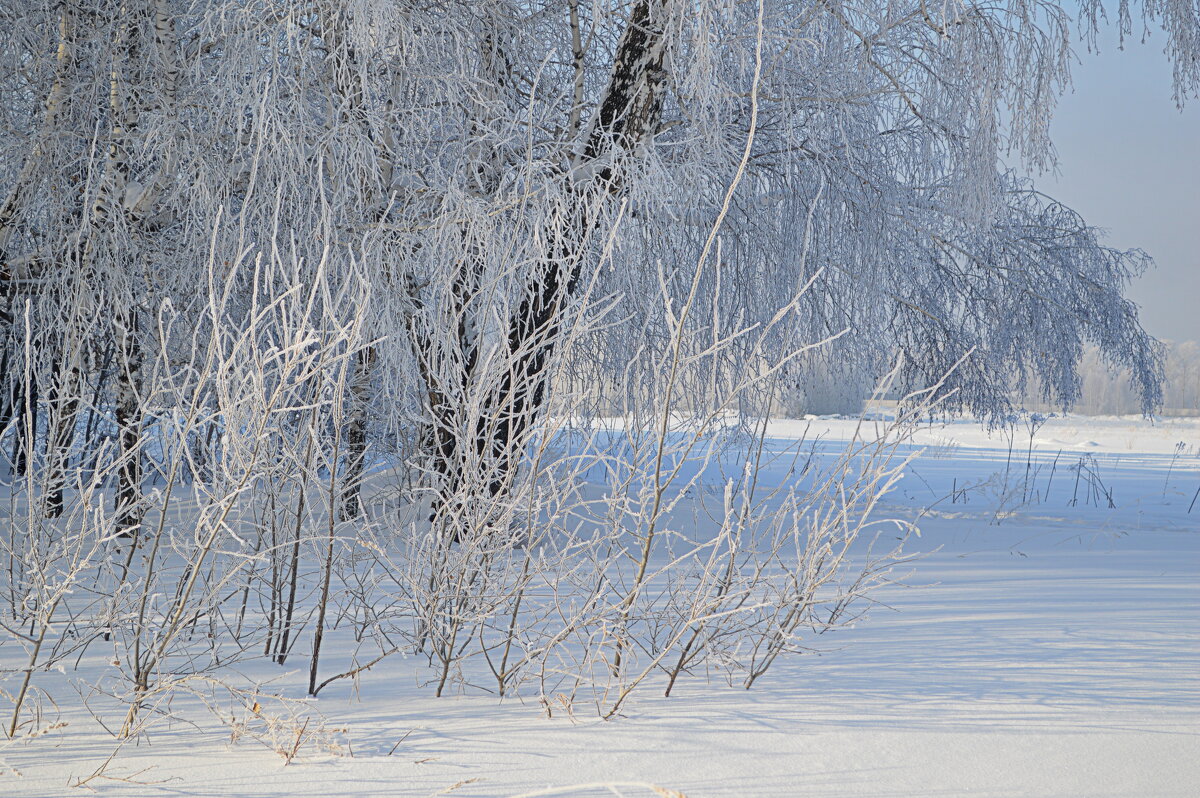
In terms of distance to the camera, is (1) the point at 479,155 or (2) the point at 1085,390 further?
(2) the point at 1085,390

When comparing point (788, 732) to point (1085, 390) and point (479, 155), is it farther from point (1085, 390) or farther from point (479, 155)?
point (1085, 390)

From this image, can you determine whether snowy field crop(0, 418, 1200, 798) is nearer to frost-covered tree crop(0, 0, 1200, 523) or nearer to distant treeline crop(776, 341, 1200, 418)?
frost-covered tree crop(0, 0, 1200, 523)

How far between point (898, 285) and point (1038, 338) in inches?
77.8

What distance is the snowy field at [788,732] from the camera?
81.3 inches

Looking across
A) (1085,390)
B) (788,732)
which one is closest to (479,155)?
(788,732)

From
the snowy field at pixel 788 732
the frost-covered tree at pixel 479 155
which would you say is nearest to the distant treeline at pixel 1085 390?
the frost-covered tree at pixel 479 155

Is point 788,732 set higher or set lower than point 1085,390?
lower

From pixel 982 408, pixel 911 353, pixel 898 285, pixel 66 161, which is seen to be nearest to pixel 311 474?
pixel 66 161

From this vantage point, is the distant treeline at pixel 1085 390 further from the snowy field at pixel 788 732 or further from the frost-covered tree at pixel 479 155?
the snowy field at pixel 788 732

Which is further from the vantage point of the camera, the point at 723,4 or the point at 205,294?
the point at 205,294

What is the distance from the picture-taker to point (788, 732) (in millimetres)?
2391

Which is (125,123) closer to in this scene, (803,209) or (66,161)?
(66,161)

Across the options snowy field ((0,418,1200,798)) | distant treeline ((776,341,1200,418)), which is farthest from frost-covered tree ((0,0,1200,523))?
snowy field ((0,418,1200,798))

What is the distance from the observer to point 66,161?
6.02 m
